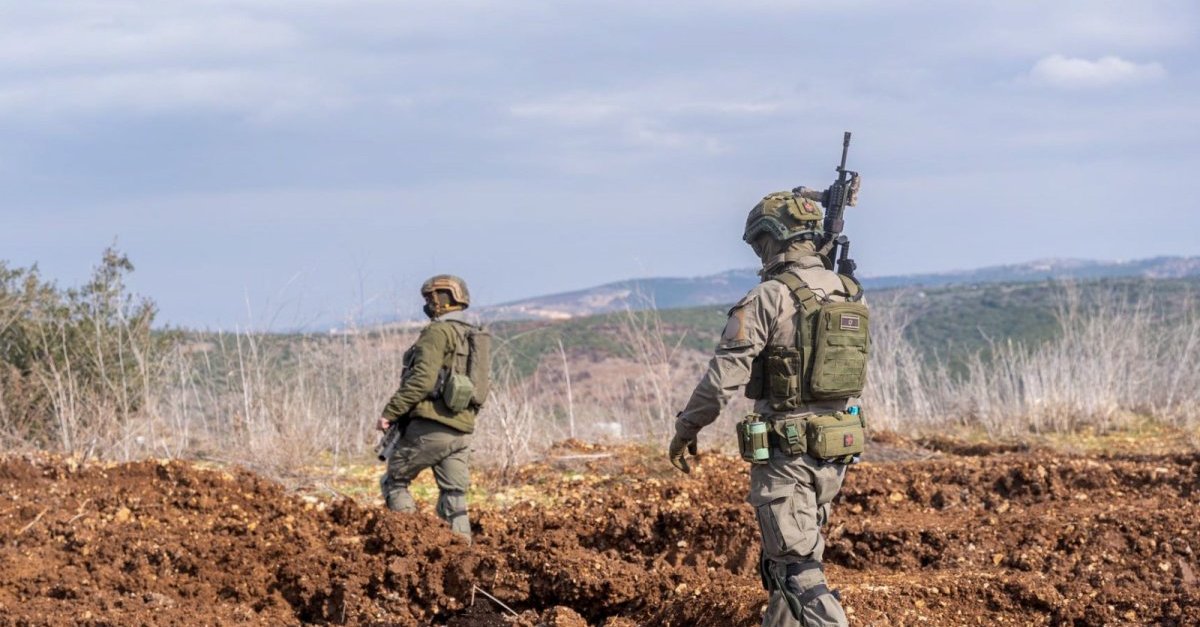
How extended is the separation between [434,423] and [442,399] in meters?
0.15

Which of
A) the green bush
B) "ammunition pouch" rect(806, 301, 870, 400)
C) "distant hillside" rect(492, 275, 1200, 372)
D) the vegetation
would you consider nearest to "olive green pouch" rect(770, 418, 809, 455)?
"ammunition pouch" rect(806, 301, 870, 400)

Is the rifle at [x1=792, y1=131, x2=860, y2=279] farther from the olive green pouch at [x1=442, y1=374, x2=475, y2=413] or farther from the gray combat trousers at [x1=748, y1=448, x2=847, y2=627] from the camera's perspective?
the olive green pouch at [x1=442, y1=374, x2=475, y2=413]

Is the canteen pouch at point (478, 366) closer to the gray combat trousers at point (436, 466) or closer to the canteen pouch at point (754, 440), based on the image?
the gray combat trousers at point (436, 466)

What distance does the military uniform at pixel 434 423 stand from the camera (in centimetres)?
722

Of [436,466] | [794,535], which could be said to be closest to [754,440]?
[794,535]

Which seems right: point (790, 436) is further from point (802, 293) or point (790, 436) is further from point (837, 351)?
point (802, 293)

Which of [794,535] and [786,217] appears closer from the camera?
[794,535]

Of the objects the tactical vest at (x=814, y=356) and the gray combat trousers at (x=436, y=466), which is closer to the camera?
the tactical vest at (x=814, y=356)

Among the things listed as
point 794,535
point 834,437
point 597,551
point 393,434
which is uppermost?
point 834,437

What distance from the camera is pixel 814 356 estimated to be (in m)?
4.77

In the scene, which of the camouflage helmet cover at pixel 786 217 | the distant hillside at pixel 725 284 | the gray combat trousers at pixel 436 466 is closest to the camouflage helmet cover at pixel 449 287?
the gray combat trousers at pixel 436 466

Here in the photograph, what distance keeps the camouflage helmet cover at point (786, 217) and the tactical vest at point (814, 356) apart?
0.19m

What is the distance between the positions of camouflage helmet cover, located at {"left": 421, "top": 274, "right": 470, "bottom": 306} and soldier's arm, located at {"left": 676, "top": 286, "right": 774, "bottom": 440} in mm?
2836

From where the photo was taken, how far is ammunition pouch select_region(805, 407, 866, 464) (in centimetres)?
474
